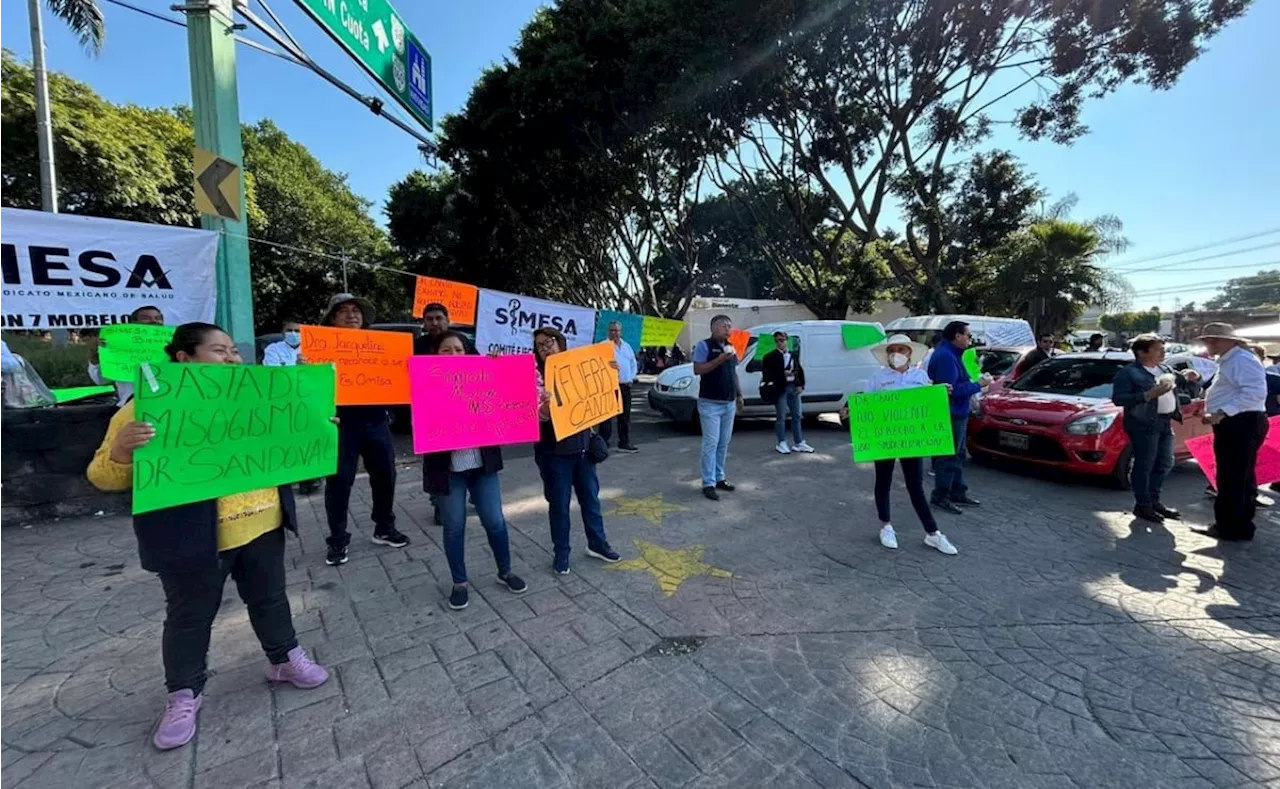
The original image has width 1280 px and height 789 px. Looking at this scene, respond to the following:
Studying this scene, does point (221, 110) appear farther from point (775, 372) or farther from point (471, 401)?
point (775, 372)

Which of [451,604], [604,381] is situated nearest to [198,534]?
[451,604]

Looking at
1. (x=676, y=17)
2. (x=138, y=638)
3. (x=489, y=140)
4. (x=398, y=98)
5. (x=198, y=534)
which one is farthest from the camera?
(x=489, y=140)

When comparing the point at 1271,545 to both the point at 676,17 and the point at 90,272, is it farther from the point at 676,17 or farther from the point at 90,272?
the point at 676,17

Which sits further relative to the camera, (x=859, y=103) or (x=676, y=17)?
(x=859, y=103)

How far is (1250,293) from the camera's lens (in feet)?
247

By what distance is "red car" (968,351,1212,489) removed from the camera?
6.05 meters

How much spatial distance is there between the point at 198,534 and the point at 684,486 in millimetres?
4667

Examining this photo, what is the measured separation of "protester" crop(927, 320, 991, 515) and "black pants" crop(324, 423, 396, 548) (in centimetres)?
486

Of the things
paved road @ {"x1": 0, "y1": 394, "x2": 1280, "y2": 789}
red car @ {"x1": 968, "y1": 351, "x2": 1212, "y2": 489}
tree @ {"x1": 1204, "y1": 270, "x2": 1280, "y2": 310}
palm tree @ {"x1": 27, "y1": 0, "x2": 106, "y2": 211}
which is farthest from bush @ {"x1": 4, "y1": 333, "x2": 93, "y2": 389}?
tree @ {"x1": 1204, "y1": 270, "x2": 1280, "y2": 310}

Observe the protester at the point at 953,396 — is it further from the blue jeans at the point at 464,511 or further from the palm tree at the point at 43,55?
the palm tree at the point at 43,55

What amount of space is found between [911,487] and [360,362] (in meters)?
4.27

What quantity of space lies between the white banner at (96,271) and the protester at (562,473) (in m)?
3.30

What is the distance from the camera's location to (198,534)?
7.34 feet

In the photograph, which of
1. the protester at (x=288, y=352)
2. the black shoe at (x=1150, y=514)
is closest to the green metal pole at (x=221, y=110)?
the protester at (x=288, y=352)
